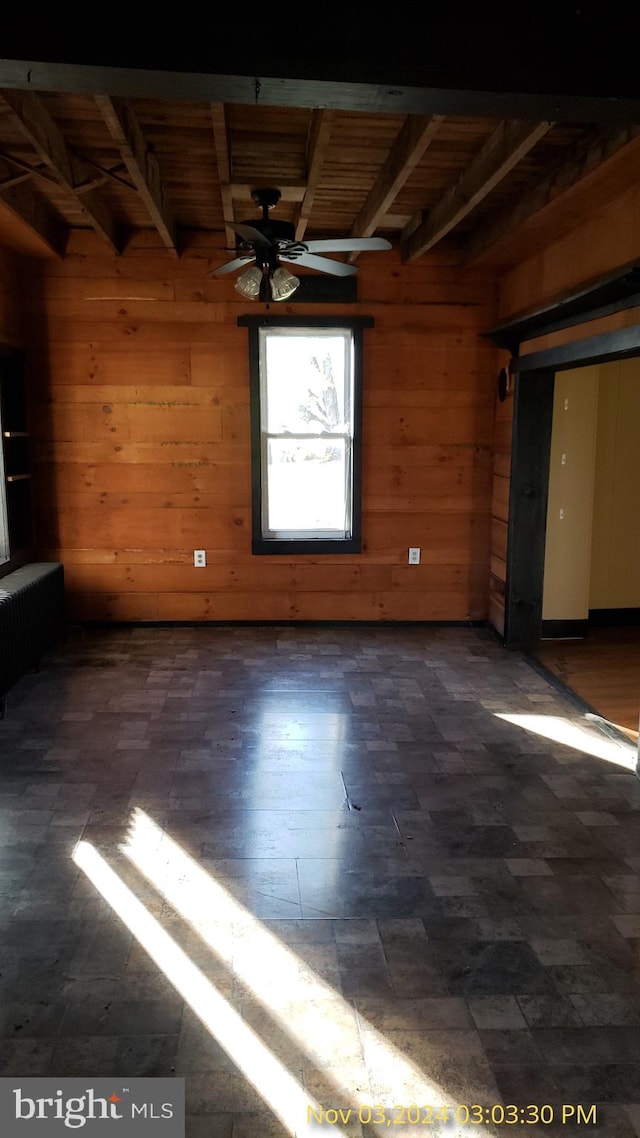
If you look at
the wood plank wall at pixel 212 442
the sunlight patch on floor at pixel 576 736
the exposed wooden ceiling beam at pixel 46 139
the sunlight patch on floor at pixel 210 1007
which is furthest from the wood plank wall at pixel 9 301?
the sunlight patch on floor at pixel 576 736

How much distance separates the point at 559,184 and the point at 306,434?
2547mm

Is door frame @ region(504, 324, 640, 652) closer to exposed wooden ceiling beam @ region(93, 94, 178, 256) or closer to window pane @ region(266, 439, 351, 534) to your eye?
window pane @ region(266, 439, 351, 534)

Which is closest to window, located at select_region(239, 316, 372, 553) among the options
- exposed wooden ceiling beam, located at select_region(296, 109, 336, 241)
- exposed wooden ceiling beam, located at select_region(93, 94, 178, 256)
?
exposed wooden ceiling beam, located at select_region(93, 94, 178, 256)

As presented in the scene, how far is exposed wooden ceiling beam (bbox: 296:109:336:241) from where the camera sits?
3.02m

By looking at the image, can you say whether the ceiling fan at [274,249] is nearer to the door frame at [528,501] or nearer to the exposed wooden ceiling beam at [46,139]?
the exposed wooden ceiling beam at [46,139]

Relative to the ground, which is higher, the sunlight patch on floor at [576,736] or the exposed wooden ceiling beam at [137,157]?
the exposed wooden ceiling beam at [137,157]

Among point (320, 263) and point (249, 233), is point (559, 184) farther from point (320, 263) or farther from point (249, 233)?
point (249, 233)

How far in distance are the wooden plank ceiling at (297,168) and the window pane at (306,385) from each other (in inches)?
32.2

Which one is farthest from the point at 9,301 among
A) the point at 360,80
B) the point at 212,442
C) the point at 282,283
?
the point at 360,80

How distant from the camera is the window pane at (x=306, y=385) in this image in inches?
222

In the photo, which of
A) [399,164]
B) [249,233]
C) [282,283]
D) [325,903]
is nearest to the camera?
[325,903]

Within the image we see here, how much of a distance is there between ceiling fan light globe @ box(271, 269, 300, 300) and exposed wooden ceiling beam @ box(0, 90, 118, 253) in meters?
1.07

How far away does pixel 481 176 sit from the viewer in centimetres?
365

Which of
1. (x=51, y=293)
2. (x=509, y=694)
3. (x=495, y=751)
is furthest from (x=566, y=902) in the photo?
(x=51, y=293)
